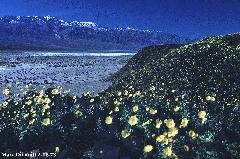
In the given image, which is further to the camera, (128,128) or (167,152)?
(128,128)

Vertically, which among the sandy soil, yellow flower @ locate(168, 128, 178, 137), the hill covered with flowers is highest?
yellow flower @ locate(168, 128, 178, 137)

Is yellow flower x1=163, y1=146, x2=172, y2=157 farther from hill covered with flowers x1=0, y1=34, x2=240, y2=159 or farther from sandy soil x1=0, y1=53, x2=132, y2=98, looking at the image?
sandy soil x1=0, y1=53, x2=132, y2=98

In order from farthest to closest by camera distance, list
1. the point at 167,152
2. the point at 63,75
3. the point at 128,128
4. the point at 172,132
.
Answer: the point at 63,75 → the point at 128,128 → the point at 172,132 → the point at 167,152

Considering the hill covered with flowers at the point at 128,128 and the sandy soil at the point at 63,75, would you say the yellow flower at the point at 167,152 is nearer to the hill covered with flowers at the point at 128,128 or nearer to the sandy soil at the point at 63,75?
the hill covered with flowers at the point at 128,128

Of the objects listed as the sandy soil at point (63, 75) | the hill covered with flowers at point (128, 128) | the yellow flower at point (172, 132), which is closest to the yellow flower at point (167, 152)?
the hill covered with flowers at point (128, 128)

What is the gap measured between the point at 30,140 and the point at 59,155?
100 centimetres

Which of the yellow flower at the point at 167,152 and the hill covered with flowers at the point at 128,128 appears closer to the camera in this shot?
the yellow flower at the point at 167,152

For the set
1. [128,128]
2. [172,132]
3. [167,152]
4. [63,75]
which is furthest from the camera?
[63,75]

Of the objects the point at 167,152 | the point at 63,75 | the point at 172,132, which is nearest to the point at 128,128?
the point at 172,132

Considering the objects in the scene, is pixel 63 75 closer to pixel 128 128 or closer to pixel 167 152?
pixel 128 128

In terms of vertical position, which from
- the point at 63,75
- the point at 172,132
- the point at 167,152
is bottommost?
the point at 63,75

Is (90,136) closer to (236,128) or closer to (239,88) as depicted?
(236,128)

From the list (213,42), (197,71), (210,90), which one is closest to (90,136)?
(210,90)

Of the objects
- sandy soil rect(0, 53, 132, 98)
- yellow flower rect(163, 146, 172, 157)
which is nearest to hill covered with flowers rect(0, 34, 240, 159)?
yellow flower rect(163, 146, 172, 157)
